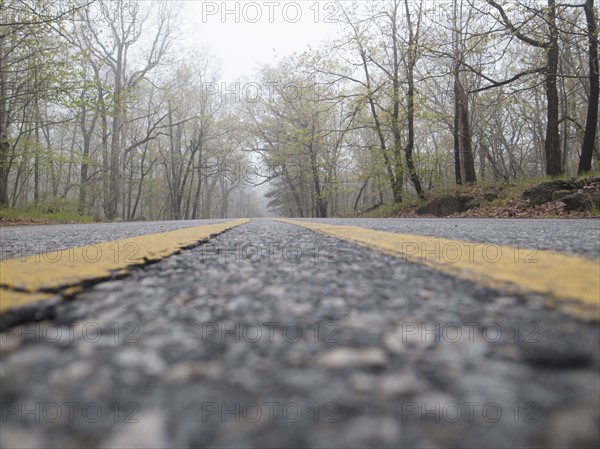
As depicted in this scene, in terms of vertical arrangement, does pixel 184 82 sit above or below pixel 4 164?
above

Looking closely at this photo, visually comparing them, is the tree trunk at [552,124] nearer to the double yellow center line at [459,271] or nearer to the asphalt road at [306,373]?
the double yellow center line at [459,271]

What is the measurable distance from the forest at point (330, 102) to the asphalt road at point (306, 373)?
Result: 9873mm

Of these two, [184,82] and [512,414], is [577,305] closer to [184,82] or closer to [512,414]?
[512,414]

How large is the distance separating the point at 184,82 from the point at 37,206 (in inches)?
647

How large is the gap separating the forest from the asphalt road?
9.87 metres

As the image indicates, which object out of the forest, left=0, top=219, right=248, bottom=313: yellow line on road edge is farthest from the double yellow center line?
the forest

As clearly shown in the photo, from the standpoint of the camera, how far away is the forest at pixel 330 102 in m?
9.85

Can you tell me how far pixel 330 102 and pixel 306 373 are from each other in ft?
71.1

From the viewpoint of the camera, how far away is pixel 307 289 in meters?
1.12

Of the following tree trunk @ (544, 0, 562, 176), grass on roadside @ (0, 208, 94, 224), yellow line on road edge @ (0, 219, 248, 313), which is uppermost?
tree trunk @ (544, 0, 562, 176)

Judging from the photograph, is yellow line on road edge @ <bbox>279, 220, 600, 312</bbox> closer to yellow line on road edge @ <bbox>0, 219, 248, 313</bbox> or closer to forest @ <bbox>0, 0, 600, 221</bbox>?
yellow line on road edge @ <bbox>0, 219, 248, 313</bbox>

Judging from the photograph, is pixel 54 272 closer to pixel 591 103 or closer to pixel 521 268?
pixel 521 268

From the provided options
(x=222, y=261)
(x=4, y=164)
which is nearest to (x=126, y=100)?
(x=4, y=164)

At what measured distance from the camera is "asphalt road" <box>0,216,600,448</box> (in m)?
0.46
